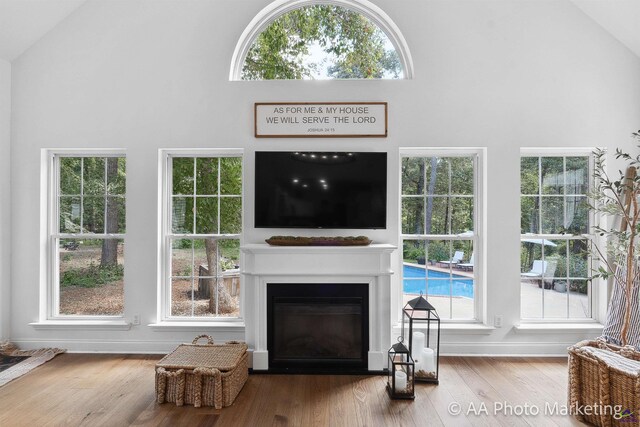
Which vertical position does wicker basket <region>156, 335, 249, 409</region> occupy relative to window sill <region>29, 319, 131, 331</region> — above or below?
below

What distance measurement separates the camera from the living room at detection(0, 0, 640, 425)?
327 cm

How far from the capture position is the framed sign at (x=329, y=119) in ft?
10.7

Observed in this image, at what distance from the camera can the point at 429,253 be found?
3438 mm

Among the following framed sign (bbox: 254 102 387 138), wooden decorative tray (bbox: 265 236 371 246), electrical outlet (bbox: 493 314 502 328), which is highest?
framed sign (bbox: 254 102 387 138)

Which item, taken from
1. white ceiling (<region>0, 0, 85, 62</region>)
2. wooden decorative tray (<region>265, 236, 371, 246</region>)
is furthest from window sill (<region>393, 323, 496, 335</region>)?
white ceiling (<region>0, 0, 85, 62</region>)

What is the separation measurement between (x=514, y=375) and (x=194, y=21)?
13.5 ft

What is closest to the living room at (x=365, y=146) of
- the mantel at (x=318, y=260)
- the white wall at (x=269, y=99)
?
the white wall at (x=269, y=99)

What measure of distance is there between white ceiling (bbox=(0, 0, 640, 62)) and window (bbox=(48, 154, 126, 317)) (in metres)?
1.04

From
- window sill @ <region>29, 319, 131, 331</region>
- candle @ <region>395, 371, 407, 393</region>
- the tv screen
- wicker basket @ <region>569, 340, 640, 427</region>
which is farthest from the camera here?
window sill @ <region>29, 319, 131, 331</region>

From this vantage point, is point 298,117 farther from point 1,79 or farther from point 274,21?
point 1,79

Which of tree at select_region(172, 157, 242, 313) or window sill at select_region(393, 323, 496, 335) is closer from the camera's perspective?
window sill at select_region(393, 323, 496, 335)

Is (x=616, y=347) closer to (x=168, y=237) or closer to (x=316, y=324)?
(x=316, y=324)

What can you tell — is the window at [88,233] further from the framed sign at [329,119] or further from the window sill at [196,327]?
the framed sign at [329,119]

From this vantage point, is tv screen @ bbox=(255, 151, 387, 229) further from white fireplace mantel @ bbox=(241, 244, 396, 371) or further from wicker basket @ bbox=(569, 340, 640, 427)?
wicker basket @ bbox=(569, 340, 640, 427)
